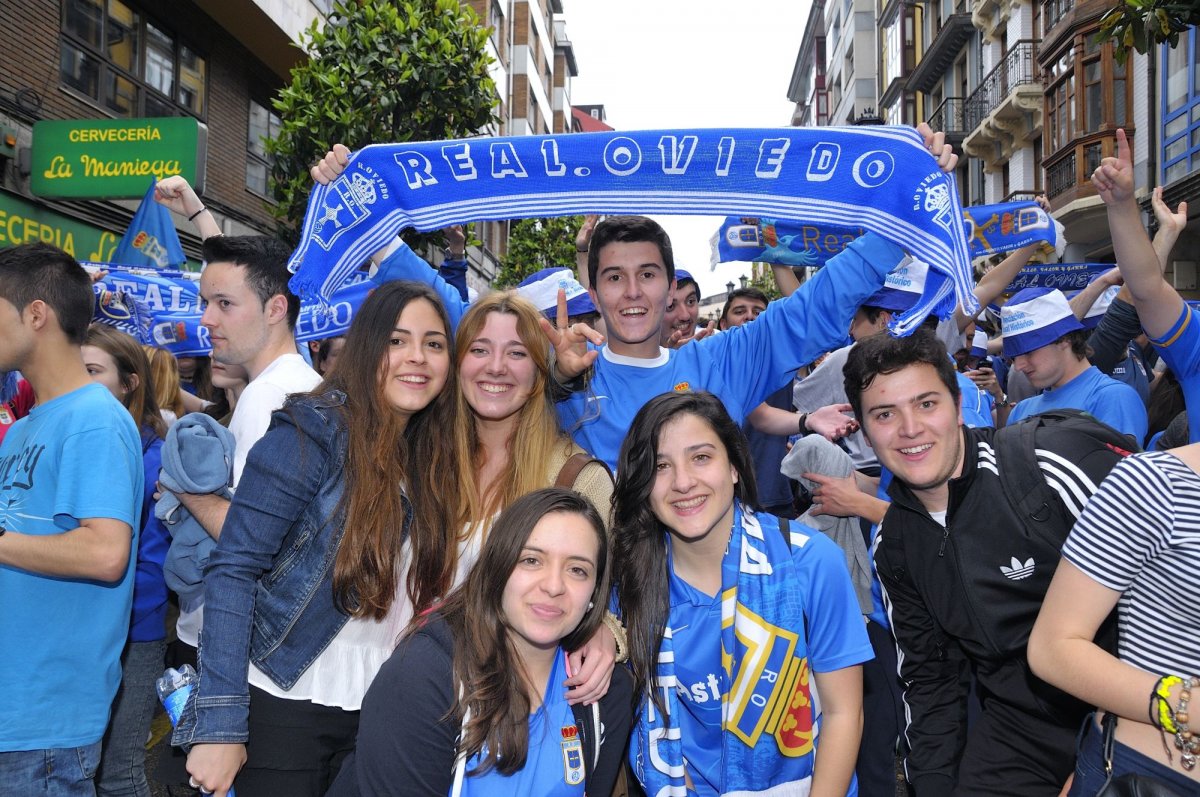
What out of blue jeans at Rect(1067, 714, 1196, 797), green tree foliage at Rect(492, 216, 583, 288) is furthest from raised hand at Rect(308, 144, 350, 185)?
green tree foliage at Rect(492, 216, 583, 288)

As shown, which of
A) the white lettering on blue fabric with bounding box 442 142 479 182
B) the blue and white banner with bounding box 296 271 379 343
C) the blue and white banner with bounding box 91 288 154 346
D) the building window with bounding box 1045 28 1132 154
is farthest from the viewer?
the building window with bounding box 1045 28 1132 154

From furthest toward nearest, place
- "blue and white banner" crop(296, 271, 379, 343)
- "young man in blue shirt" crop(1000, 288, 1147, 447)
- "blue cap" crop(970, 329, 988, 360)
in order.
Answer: "blue cap" crop(970, 329, 988, 360) → "blue and white banner" crop(296, 271, 379, 343) → "young man in blue shirt" crop(1000, 288, 1147, 447)

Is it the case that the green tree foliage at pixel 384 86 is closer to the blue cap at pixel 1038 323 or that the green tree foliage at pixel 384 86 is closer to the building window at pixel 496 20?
the blue cap at pixel 1038 323

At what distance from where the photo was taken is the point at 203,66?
47.4 feet

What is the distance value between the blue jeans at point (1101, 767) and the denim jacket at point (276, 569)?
200 centimetres

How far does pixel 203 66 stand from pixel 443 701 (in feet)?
47.7

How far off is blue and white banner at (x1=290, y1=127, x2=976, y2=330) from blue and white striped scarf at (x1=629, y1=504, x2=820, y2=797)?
141 cm

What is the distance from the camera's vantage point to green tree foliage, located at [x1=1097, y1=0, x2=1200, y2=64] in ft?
13.9

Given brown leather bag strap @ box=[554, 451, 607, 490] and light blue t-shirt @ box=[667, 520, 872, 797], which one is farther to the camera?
brown leather bag strap @ box=[554, 451, 607, 490]

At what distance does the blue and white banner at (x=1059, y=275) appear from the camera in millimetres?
11117

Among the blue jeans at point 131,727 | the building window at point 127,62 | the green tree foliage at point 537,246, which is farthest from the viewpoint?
the green tree foliage at point 537,246

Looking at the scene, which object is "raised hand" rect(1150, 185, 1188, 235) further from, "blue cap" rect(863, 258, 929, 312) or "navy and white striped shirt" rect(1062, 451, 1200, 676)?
"navy and white striped shirt" rect(1062, 451, 1200, 676)

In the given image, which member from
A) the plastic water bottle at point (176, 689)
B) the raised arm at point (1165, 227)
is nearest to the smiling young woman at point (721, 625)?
the plastic water bottle at point (176, 689)

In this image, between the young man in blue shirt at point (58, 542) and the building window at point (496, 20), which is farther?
the building window at point (496, 20)
